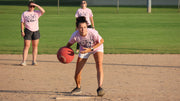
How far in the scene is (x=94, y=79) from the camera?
35.2 feet

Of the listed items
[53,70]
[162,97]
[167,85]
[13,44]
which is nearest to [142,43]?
[13,44]

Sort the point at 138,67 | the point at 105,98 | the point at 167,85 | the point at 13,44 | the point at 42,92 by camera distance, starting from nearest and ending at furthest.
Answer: the point at 105,98 → the point at 42,92 → the point at 167,85 → the point at 138,67 → the point at 13,44

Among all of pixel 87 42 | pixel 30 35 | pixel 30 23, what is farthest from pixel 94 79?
pixel 30 23

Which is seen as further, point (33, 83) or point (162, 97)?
point (33, 83)

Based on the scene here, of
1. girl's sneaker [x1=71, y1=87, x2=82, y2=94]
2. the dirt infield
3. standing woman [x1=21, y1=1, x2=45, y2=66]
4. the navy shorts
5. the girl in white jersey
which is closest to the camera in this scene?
the girl in white jersey

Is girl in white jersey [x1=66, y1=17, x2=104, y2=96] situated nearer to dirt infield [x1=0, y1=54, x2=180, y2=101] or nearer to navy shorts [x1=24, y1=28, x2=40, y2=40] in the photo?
dirt infield [x1=0, y1=54, x2=180, y2=101]

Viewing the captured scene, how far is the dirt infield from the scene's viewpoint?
8.76 meters

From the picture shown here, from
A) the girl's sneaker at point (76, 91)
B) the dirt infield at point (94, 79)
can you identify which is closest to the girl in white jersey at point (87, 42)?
the girl's sneaker at point (76, 91)

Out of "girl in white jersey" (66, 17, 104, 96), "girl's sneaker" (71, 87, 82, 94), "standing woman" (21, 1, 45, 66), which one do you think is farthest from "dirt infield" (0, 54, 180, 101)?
"standing woman" (21, 1, 45, 66)

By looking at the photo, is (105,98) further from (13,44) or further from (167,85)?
(13,44)

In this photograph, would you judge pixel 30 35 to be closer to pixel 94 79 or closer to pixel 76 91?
pixel 94 79

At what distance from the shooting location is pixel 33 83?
10.2 m

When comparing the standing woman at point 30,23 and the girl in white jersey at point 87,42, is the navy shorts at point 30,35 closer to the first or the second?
the standing woman at point 30,23

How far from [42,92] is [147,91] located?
2.59 meters
